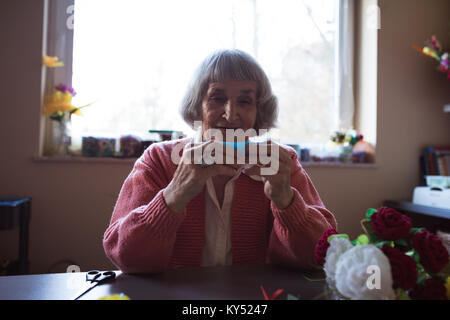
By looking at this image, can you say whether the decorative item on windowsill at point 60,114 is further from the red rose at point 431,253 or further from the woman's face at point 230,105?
the red rose at point 431,253

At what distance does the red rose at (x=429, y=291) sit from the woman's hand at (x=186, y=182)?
45 centimetres

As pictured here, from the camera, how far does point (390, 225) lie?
47cm

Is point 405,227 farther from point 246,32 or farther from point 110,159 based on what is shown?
point 246,32

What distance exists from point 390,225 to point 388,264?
76mm

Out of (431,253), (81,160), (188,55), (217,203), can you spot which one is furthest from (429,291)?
(188,55)

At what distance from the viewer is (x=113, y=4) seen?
1.97 metres

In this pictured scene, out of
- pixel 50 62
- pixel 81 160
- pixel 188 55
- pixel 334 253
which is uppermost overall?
pixel 188 55

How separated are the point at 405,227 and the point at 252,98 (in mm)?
636

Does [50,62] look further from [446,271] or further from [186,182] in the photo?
[446,271]

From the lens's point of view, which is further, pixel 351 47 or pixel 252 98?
pixel 351 47

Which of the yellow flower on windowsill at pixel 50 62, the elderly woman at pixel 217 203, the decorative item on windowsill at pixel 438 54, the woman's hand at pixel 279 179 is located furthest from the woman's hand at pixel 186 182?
the decorative item on windowsill at pixel 438 54

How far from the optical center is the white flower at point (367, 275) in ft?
1.34

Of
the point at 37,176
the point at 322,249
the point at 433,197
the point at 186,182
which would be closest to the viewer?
the point at 322,249
